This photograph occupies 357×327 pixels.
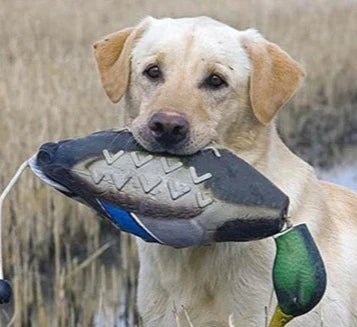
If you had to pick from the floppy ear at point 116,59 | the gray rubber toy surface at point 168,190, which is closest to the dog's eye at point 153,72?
the floppy ear at point 116,59

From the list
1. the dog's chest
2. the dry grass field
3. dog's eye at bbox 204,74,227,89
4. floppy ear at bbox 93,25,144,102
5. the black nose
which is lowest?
the dry grass field

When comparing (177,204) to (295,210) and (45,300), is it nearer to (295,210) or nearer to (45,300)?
(295,210)

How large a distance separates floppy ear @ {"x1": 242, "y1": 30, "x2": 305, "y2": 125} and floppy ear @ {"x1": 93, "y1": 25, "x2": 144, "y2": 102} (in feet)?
1.27

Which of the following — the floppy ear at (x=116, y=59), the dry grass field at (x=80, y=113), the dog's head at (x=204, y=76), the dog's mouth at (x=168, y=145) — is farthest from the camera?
the dry grass field at (x=80, y=113)

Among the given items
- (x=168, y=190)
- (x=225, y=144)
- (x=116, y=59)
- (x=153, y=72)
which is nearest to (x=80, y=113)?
(x=116, y=59)

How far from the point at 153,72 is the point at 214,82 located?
0.66 feet

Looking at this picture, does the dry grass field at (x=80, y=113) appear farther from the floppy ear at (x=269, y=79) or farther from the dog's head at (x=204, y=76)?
the floppy ear at (x=269, y=79)

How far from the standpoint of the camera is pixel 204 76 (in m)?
3.53

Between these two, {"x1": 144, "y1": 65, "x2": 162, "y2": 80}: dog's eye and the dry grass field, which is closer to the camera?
{"x1": 144, "y1": 65, "x2": 162, "y2": 80}: dog's eye

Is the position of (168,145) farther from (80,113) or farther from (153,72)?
(80,113)

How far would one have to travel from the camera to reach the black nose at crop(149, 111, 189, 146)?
321 cm

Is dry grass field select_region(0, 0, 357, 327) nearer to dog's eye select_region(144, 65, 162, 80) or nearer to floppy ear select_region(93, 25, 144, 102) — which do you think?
floppy ear select_region(93, 25, 144, 102)

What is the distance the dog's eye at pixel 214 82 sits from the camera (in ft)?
11.6

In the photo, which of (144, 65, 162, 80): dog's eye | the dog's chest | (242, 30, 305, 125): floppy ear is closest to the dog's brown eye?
(144, 65, 162, 80): dog's eye
